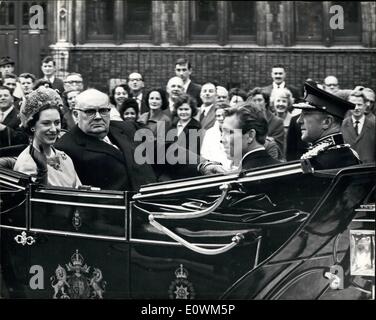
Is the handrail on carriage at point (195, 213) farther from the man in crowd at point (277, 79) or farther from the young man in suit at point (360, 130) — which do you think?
the young man in suit at point (360, 130)

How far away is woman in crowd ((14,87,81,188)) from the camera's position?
23.1ft

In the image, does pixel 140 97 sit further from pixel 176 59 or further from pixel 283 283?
pixel 283 283

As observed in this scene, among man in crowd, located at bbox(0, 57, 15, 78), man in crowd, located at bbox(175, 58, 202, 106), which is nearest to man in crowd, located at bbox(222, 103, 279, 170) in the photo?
man in crowd, located at bbox(175, 58, 202, 106)

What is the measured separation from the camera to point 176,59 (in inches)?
278

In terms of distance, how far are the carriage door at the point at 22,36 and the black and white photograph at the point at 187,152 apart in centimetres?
1

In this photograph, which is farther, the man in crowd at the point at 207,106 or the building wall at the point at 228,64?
the man in crowd at the point at 207,106

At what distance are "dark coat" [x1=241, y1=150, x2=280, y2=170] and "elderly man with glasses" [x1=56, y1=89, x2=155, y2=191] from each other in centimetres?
58

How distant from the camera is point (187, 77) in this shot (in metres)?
7.08

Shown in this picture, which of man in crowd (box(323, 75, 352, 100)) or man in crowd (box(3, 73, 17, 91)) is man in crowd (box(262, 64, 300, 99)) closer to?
man in crowd (box(323, 75, 352, 100))

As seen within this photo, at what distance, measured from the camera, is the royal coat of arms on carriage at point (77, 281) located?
6.91 metres

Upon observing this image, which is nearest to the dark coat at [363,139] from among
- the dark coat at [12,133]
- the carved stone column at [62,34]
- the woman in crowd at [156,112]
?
the woman in crowd at [156,112]

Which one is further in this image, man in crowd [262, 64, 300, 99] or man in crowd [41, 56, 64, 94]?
man in crowd [41, 56, 64, 94]

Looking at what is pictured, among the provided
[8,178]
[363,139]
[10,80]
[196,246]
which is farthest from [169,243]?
[10,80]
